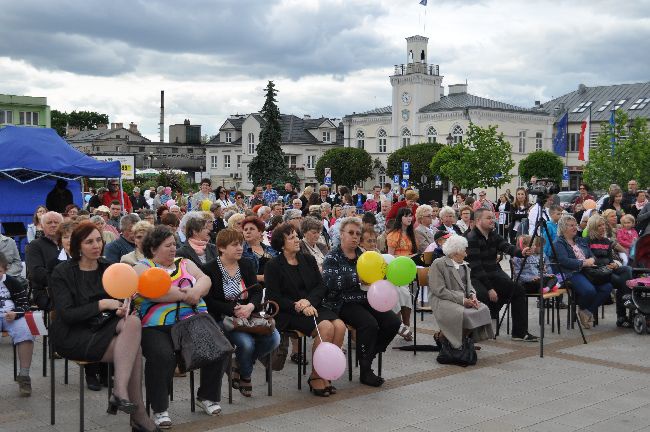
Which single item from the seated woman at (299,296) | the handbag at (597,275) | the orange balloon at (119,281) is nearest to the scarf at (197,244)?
the seated woman at (299,296)

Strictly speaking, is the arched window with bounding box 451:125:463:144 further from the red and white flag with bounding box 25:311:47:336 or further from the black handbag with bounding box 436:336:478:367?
the red and white flag with bounding box 25:311:47:336

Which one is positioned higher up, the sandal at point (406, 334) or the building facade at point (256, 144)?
the building facade at point (256, 144)

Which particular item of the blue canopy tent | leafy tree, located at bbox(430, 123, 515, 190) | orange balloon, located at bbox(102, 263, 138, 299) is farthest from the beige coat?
leafy tree, located at bbox(430, 123, 515, 190)

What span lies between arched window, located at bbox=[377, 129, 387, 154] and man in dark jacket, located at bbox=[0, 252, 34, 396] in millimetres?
79305

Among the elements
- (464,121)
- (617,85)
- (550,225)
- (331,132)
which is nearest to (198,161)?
(331,132)

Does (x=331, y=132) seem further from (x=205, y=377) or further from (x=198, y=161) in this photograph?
(x=205, y=377)

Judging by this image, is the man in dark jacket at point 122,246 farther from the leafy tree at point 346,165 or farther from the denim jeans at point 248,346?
the leafy tree at point 346,165

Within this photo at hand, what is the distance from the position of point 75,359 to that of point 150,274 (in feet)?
2.93

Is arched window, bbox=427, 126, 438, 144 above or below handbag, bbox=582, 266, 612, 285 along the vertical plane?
above

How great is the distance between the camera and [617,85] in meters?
87.0

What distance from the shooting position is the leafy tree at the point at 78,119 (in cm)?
11769

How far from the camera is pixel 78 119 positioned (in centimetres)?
12175

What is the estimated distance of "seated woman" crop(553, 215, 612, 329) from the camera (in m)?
10.8

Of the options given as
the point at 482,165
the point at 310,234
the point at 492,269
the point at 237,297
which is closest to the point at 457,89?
the point at 482,165
